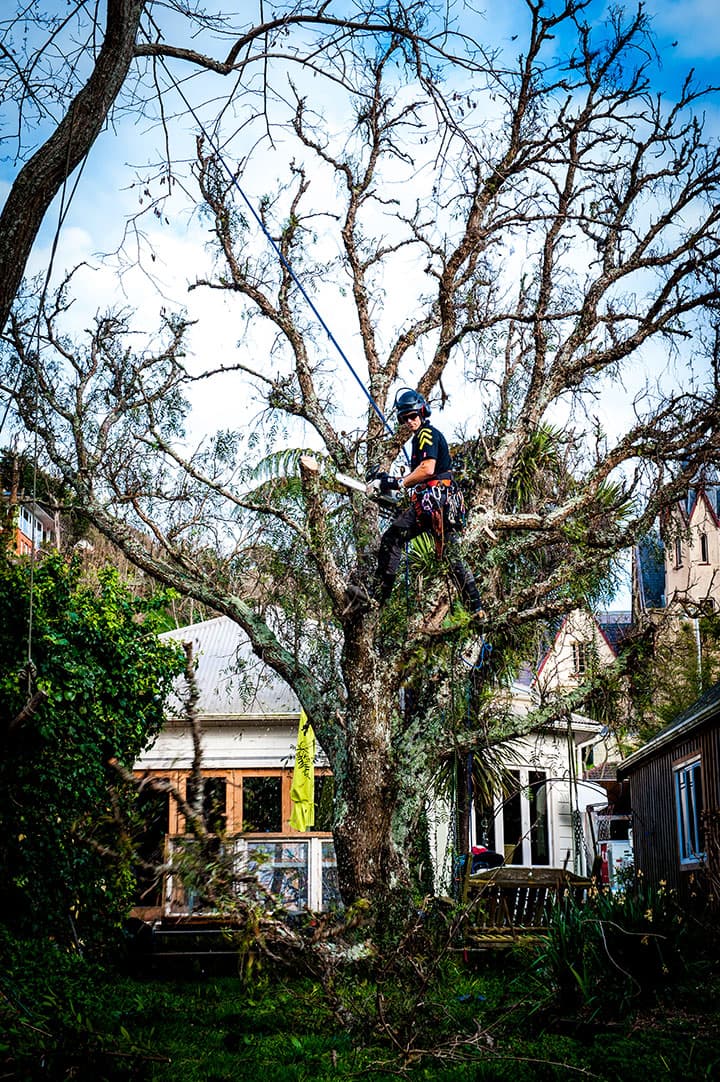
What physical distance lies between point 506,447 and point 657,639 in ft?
9.18

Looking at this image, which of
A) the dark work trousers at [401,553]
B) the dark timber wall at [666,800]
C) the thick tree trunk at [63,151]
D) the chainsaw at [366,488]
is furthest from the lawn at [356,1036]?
the dark timber wall at [666,800]

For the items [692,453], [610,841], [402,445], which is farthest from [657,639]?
[610,841]

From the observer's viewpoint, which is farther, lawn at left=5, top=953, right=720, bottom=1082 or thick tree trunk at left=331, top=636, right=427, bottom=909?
thick tree trunk at left=331, top=636, right=427, bottom=909

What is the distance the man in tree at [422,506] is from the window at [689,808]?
5.48 metres

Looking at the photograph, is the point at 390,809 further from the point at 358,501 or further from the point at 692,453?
the point at 692,453

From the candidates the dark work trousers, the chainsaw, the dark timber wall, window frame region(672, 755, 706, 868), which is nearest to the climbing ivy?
the chainsaw

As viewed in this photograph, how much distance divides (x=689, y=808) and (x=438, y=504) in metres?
7.40

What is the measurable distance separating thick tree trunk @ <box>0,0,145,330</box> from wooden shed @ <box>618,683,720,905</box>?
7.70 metres

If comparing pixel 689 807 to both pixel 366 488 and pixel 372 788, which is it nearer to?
pixel 372 788

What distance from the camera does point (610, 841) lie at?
30.4 metres

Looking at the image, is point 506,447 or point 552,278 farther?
point 552,278

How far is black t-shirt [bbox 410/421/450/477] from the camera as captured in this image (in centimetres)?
953

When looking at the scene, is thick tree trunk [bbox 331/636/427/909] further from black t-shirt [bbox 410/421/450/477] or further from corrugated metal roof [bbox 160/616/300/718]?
corrugated metal roof [bbox 160/616/300/718]

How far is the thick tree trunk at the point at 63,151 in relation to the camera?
13.1ft
